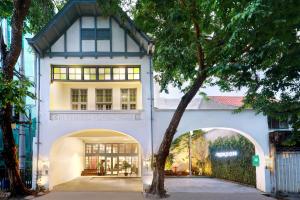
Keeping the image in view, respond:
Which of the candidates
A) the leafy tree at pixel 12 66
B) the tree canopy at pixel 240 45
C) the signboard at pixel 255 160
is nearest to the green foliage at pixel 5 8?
the leafy tree at pixel 12 66

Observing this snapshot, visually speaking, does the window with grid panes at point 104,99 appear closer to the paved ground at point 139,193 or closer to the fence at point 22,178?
the paved ground at point 139,193

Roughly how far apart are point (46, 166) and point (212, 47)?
9930mm

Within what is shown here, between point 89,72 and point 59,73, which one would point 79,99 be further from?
point 59,73

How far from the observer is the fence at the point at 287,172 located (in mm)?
17922

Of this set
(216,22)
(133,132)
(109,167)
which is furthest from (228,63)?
(109,167)

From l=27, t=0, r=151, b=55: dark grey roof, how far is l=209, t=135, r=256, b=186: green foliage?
→ 792 centimetres

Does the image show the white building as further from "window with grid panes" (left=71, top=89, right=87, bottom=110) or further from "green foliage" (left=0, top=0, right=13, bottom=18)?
"green foliage" (left=0, top=0, right=13, bottom=18)

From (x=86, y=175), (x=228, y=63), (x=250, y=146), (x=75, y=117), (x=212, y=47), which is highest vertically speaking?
(x=212, y=47)

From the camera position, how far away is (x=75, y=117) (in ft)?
61.8

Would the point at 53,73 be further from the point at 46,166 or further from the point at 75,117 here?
the point at 46,166

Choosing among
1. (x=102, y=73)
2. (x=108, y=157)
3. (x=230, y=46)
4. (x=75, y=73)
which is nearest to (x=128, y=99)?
(x=102, y=73)

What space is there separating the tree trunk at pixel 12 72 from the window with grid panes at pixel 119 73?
19.1ft

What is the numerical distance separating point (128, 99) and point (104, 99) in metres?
1.42

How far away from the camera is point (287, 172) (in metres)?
18.1
